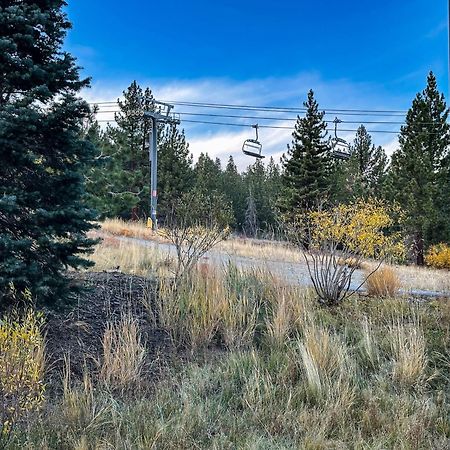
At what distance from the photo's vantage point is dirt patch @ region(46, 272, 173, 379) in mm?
3268

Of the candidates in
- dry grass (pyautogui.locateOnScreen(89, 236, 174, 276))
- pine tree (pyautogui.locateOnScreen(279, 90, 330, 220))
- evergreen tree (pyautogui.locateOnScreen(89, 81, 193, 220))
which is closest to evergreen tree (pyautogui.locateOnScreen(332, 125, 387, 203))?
pine tree (pyautogui.locateOnScreen(279, 90, 330, 220))

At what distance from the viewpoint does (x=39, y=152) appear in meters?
3.62

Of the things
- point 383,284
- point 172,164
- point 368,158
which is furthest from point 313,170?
point 383,284

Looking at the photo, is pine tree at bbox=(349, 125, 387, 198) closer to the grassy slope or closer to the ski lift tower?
the ski lift tower

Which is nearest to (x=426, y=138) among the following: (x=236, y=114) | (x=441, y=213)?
(x=441, y=213)

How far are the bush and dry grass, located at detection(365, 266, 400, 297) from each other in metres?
15.5

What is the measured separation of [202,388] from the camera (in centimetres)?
297

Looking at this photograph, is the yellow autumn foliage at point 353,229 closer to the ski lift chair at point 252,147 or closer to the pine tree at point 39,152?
the pine tree at point 39,152

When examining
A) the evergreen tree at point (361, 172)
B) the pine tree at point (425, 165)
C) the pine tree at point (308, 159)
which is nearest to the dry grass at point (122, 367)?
the pine tree at point (425, 165)

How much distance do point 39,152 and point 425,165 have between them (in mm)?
19328

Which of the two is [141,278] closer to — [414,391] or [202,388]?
[202,388]

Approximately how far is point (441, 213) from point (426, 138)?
3760 mm

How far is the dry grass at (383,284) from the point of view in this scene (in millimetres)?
5656

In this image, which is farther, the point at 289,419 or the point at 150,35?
the point at 150,35
